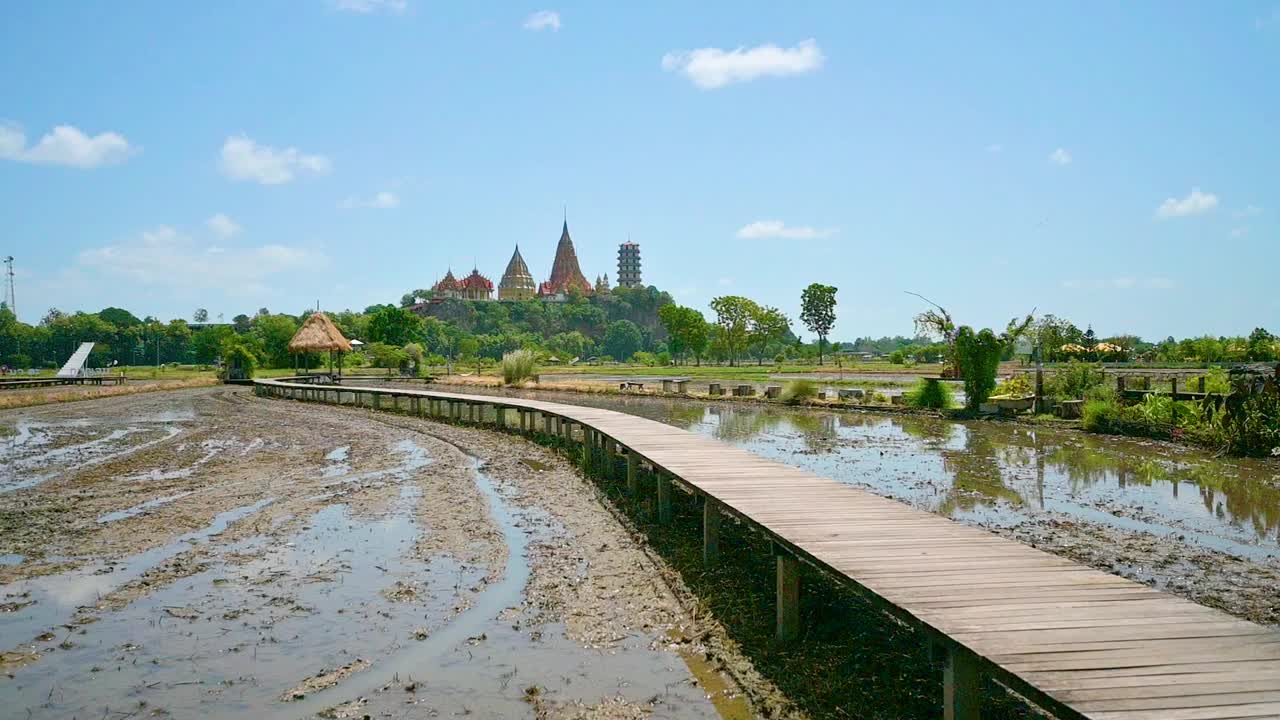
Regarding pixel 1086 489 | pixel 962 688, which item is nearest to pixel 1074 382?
pixel 1086 489

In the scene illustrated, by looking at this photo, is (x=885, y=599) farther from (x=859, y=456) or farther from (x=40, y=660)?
(x=859, y=456)

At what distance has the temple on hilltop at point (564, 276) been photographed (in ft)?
487

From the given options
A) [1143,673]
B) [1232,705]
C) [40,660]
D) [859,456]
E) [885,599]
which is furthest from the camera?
[859,456]

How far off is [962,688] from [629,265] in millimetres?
162675

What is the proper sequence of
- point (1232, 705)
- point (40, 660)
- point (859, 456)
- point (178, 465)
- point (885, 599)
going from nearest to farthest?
point (1232, 705)
point (885, 599)
point (40, 660)
point (178, 465)
point (859, 456)

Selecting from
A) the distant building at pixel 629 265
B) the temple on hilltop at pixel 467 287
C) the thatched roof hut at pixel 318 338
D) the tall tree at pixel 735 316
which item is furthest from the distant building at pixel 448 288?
the thatched roof hut at pixel 318 338

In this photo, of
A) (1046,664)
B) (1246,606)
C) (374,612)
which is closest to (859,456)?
(1246,606)

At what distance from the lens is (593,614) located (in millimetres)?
6465

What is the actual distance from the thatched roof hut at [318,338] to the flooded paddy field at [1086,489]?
28247 millimetres

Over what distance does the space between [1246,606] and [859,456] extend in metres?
8.97

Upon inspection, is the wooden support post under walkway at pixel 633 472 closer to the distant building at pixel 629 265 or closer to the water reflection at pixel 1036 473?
the water reflection at pixel 1036 473

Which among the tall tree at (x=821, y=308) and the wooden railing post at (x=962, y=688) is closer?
the wooden railing post at (x=962, y=688)

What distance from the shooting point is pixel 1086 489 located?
11.9m

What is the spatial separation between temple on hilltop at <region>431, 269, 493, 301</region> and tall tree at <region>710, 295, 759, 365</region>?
66553 mm
